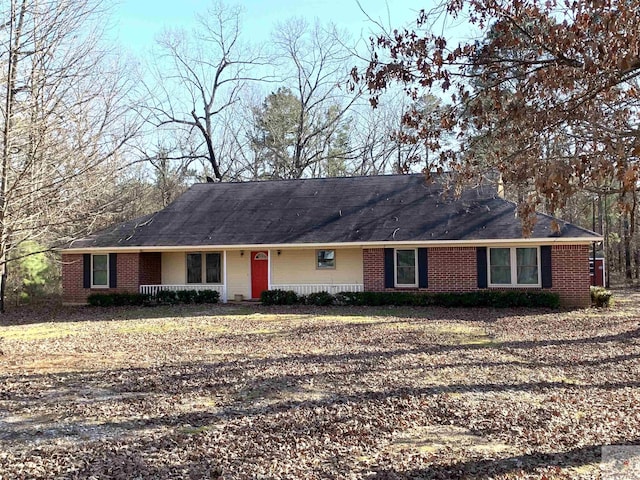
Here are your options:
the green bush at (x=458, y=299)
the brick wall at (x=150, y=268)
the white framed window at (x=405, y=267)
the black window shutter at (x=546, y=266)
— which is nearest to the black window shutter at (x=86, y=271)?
the brick wall at (x=150, y=268)

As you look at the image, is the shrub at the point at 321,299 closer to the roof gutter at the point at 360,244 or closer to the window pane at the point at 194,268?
the roof gutter at the point at 360,244

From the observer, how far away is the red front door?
2161 centimetres

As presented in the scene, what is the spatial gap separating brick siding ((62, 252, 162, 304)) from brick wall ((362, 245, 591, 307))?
8219 millimetres

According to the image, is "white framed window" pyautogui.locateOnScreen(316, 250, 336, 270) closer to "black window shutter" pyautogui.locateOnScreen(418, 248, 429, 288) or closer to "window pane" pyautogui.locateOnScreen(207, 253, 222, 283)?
"black window shutter" pyautogui.locateOnScreen(418, 248, 429, 288)

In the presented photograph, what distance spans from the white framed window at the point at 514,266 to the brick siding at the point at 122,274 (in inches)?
488

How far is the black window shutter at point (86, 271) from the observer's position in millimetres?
21672

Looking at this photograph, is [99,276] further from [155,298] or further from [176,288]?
[176,288]

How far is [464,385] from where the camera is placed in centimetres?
788

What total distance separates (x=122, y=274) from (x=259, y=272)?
5.09 m

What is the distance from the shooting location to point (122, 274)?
2142cm

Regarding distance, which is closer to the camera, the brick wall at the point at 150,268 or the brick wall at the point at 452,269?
the brick wall at the point at 452,269

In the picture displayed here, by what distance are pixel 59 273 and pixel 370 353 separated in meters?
19.8

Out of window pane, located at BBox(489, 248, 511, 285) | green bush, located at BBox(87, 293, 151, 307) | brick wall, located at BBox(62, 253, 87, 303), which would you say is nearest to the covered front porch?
green bush, located at BBox(87, 293, 151, 307)

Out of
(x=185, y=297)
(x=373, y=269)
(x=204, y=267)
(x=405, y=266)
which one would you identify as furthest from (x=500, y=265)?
(x=185, y=297)
